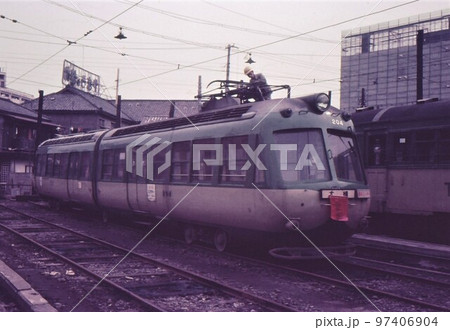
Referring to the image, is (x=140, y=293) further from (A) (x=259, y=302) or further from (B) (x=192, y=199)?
(B) (x=192, y=199)

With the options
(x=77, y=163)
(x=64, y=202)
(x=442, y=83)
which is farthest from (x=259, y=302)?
(x=442, y=83)

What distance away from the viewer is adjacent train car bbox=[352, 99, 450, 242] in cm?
1234

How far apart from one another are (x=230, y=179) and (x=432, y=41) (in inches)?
618

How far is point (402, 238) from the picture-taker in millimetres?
13750

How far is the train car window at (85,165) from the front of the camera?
Answer: 16136 mm

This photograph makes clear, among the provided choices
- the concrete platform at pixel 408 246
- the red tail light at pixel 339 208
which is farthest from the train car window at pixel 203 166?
the concrete platform at pixel 408 246

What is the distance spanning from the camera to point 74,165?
1739 cm

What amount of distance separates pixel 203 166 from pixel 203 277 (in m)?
2.95

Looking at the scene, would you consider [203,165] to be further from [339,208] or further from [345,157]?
[339,208]

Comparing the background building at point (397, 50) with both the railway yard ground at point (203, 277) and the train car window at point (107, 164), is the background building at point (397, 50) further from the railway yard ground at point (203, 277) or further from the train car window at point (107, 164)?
the train car window at point (107, 164)

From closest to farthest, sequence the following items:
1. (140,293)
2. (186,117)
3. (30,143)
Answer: (140,293) < (186,117) < (30,143)

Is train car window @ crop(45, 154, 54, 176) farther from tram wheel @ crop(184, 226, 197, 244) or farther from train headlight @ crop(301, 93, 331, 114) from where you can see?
train headlight @ crop(301, 93, 331, 114)

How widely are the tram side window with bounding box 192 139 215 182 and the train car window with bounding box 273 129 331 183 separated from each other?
5.54ft

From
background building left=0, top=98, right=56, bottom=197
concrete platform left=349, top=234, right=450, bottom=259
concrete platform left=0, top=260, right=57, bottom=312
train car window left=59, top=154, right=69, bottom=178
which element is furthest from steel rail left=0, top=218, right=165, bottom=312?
background building left=0, top=98, right=56, bottom=197
